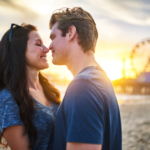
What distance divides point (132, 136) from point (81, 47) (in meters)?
7.29

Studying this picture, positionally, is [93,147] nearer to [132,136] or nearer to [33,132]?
[33,132]

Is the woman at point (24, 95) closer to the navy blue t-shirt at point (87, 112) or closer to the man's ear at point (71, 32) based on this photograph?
the navy blue t-shirt at point (87, 112)

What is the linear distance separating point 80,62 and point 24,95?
0.88 meters

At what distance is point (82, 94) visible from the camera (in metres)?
1.32

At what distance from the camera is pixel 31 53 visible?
2.56m

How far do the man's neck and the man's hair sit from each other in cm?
7

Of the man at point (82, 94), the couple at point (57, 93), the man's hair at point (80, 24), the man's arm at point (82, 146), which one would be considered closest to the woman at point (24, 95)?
the couple at point (57, 93)

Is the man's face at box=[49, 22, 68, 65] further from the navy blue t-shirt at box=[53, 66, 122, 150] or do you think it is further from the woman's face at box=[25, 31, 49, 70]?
the woman's face at box=[25, 31, 49, 70]

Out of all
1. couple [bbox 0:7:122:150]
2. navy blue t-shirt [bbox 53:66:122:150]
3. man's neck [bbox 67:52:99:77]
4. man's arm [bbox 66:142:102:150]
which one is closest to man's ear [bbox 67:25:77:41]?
couple [bbox 0:7:122:150]

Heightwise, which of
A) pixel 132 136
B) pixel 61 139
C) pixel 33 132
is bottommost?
pixel 132 136

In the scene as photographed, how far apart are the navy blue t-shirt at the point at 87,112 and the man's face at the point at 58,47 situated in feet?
1.48

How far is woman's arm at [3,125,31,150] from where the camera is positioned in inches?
77.3

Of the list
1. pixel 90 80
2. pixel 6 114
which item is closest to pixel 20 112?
pixel 6 114

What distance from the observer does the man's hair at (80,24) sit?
73.3 inches
